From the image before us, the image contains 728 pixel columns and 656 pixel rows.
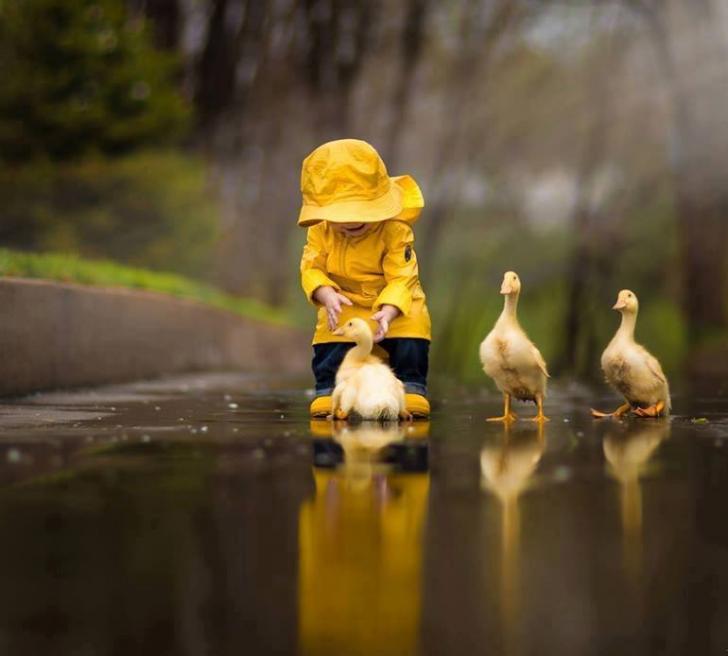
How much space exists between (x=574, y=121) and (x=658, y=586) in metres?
31.8

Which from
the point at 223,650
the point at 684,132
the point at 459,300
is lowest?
the point at 223,650

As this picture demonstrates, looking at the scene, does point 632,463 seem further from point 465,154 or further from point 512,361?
point 465,154

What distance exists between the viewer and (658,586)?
3.59 m

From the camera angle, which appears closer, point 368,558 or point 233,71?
point 368,558

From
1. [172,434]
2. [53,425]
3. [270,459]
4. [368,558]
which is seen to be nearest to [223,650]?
[368,558]

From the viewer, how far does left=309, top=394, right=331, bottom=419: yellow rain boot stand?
853 cm

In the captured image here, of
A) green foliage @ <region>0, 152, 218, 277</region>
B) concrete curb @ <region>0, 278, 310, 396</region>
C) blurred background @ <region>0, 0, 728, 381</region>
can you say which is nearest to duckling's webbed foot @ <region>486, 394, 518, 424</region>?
concrete curb @ <region>0, 278, 310, 396</region>

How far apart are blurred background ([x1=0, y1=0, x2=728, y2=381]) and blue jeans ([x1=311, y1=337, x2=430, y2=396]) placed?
38.4 feet

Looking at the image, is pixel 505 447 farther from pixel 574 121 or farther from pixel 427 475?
pixel 574 121

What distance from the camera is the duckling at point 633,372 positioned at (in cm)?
849

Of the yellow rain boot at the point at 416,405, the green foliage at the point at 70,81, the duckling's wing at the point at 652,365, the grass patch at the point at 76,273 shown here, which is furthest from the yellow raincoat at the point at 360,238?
the green foliage at the point at 70,81

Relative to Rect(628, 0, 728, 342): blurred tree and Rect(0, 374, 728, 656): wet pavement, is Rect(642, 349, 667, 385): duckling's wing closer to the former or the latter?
Rect(0, 374, 728, 656): wet pavement

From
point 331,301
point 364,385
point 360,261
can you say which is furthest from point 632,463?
point 360,261

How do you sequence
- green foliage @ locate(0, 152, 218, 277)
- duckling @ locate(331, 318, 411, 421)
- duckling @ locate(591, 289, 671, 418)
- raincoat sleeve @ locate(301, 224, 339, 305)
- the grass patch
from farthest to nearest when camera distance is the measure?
1. green foliage @ locate(0, 152, 218, 277)
2. the grass patch
3. raincoat sleeve @ locate(301, 224, 339, 305)
4. duckling @ locate(591, 289, 671, 418)
5. duckling @ locate(331, 318, 411, 421)
